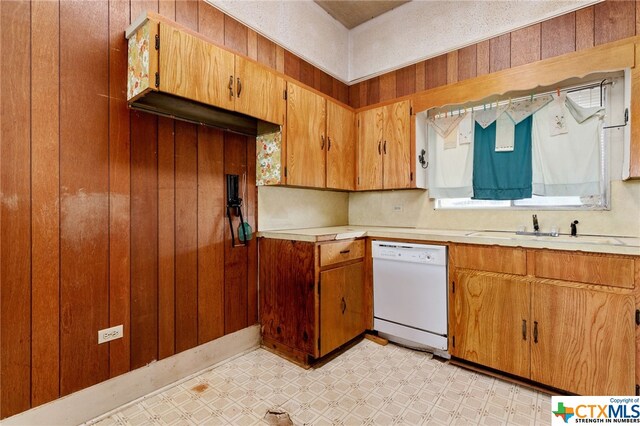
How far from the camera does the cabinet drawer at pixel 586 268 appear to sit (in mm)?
1662

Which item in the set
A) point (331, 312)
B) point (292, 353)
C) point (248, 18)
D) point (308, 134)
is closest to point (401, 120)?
point (308, 134)

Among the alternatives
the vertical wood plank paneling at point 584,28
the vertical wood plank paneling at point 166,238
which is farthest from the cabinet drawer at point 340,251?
the vertical wood plank paneling at point 584,28

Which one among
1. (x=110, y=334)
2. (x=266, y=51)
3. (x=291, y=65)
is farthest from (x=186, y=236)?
(x=291, y=65)

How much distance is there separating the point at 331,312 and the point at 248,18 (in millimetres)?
2499

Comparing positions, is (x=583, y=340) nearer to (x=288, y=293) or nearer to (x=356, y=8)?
(x=288, y=293)

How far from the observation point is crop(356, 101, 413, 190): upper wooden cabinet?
9.52 ft

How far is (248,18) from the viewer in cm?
250

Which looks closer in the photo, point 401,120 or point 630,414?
point 630,414

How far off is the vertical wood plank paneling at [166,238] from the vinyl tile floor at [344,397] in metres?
0.35

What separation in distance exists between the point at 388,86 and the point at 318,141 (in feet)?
3.76

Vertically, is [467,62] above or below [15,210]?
above

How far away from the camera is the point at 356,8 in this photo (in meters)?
3.20

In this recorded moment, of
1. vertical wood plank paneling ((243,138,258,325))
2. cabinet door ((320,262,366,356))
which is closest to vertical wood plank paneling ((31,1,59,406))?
vertical wood plank paneling ((243,138,258,325))

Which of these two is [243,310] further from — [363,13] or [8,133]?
[363,13]
